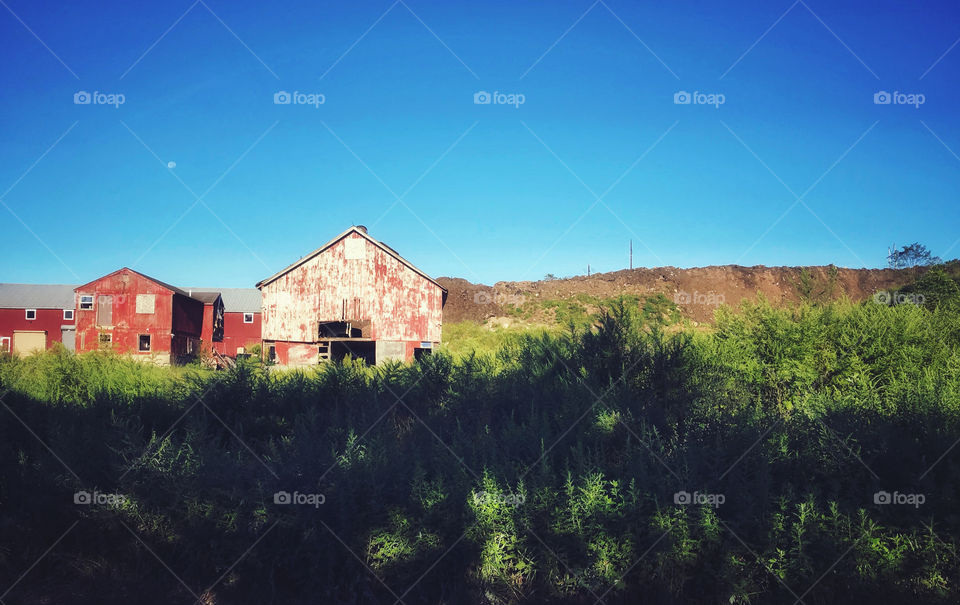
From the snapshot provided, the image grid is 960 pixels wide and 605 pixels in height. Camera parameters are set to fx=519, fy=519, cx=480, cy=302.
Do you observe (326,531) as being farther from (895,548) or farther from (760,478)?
(895,548)

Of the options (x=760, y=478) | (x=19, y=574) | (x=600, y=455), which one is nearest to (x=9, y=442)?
(x=19, y=574)

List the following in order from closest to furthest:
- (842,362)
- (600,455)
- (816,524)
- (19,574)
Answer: (816,524) → (19,574) → (600,455) → (842,362)

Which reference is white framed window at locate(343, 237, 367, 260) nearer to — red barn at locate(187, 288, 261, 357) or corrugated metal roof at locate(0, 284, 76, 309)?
red barn at locate(187, 288, 261, 357)

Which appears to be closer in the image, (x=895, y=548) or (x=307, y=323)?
(x=895, y=548)

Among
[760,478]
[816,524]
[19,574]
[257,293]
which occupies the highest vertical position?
[257,293]

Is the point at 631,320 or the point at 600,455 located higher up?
the point at 631,320

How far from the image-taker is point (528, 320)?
186ft

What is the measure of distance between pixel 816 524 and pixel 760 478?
65cm
